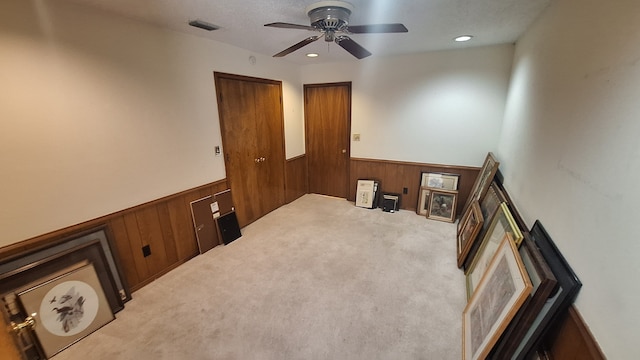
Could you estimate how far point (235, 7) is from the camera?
1.93 m

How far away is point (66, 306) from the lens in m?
1.90

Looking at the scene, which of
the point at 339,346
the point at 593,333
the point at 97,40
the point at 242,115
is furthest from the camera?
the point at 242,115

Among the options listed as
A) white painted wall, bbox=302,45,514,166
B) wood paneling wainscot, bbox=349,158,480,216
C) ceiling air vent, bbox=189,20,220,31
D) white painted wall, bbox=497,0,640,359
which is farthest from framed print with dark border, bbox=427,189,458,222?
ceiling air vent, bbox=189,20,220,31

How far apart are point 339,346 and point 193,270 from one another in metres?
1.74

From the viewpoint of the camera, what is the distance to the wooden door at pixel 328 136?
438cm

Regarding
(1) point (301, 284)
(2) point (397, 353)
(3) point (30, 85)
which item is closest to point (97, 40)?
(3) point (30, 85)

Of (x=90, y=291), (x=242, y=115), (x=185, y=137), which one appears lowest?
(x=90, y=291)

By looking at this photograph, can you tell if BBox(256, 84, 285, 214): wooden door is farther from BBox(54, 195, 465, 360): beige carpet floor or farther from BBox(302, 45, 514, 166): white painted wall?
BBox(302, 45, 514, 166): white painted wall

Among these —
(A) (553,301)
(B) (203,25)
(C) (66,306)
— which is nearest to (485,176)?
(A) (553,301)

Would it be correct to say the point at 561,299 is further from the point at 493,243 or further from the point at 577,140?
the point at 493,243

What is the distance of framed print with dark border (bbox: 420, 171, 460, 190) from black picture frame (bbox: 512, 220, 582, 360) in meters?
2.46

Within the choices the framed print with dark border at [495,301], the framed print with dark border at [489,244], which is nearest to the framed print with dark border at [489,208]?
the framed print with dark border at [489,244]

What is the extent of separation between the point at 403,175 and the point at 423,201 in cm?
51

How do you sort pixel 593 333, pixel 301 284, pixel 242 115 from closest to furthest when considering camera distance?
1. pixel 593 333
2. pixel 301 284
3. pixel 242 115
